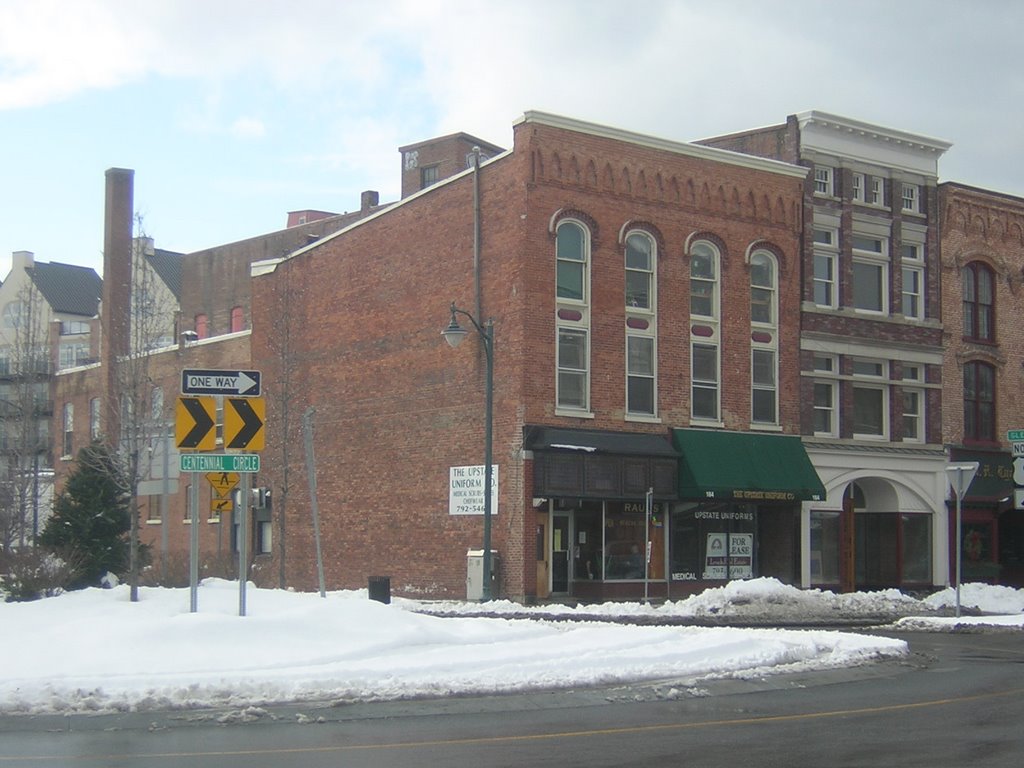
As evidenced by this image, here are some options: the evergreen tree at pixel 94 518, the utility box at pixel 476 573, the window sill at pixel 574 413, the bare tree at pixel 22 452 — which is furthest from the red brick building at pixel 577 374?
the evergreen tree at pixel 94 518

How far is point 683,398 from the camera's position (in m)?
36.6

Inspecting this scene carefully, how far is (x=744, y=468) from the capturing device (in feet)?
121

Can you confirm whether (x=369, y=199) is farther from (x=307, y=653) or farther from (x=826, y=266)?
(x=307, y=653)

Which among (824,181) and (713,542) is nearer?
(713,542)

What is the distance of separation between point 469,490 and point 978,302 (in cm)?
1905

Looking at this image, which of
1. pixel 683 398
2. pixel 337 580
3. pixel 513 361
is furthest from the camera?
pixel 337 580

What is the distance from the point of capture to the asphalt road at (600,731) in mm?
11117

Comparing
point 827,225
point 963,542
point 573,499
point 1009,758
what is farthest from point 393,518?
point 1009,758

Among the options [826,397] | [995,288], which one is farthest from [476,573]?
[995,288]

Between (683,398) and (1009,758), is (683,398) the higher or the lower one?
the higher one

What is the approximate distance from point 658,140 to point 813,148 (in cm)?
625

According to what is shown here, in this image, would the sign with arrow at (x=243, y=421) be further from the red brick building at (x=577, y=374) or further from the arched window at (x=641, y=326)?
the arched window at (x=641, y=326)

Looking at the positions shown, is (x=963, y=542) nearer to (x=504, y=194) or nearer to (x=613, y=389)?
(x=613, y=389)

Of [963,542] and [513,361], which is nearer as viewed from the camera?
[513,361]
